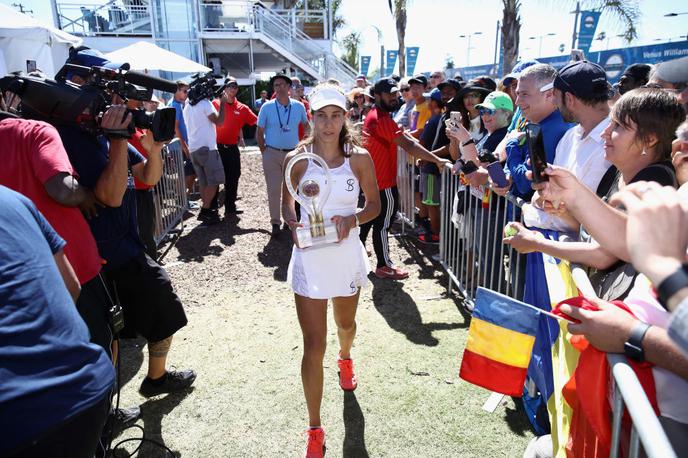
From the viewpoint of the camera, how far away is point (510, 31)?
15.0 metres

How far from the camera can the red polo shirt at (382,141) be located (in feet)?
16.9

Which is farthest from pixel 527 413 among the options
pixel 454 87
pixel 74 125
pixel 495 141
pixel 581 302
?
pixel 454 87

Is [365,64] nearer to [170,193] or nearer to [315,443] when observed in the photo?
[170,193]

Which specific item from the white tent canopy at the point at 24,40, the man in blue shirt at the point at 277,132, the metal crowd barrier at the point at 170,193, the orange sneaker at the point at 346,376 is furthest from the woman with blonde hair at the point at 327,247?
the white tent canopy at the point at 24,40

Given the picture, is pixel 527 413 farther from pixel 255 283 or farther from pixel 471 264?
pixel 255 283

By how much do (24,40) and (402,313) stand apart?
9.63 m

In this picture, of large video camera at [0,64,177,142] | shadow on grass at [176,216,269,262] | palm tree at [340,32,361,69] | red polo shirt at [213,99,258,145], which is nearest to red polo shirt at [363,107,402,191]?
shadow on grass at [176,216,269,262]

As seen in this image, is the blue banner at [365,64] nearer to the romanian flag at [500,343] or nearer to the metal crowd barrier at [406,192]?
the metal crowd barrier at [406,192]

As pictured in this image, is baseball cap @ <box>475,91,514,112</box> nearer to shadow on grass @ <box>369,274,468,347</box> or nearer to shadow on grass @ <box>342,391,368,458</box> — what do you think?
shadow on grass @ <box>369,274,468,347</box>

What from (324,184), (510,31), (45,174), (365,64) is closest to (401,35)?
(365,64)

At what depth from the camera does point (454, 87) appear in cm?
641

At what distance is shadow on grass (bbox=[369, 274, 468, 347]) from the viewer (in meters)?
4.03

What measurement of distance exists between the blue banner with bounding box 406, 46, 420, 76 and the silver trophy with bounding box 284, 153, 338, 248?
28303 mm

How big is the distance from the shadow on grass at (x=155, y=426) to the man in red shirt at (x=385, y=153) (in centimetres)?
263
